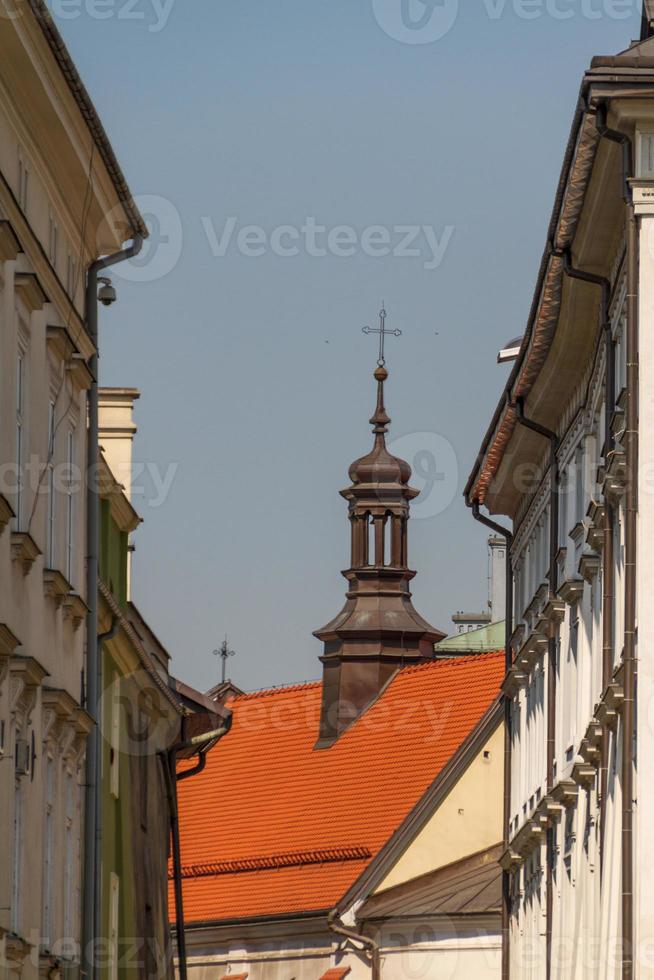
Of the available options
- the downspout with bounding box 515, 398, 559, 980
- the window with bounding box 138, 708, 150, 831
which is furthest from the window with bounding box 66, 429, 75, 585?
the downspout with bounding box 515, 398, 559, 980

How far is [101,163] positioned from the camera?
85.0 feet

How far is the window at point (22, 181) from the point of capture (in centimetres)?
2320

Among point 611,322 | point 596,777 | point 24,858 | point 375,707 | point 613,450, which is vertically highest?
point 375,707

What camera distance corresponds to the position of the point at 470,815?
186ft

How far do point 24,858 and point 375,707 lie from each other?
49.6 metres

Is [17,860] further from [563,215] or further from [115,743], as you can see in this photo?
Answer: [563,215]

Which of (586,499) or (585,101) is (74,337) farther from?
(586,499)

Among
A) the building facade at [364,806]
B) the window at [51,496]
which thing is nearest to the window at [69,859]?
the window at [51,496]

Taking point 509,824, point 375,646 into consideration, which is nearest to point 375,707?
point 375,646

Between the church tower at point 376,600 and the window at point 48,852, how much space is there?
165 ft

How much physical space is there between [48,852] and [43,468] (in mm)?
3401

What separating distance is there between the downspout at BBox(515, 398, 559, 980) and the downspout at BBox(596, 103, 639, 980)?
32.7ft

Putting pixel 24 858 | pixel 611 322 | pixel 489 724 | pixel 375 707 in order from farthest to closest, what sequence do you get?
pixel 375 707 < pixel 489 724 < pixel 611 322 < pixel 24 858
